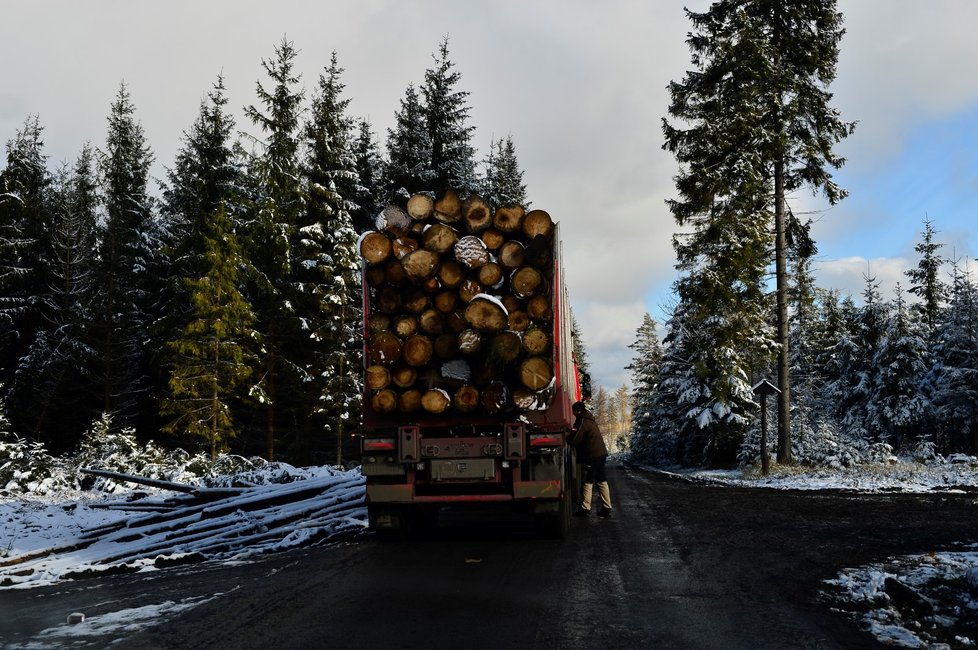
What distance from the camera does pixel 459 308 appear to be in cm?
834

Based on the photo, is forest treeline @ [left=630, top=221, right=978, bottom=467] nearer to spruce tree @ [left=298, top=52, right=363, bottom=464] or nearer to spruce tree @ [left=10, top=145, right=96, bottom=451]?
spruce tree @ [left=298, top=52, right=363, bottom=464]

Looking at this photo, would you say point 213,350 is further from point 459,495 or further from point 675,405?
point 675,405

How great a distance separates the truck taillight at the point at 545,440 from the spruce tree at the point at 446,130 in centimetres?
2389

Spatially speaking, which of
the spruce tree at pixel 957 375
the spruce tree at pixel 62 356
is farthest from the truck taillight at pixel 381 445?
the spruce tree at pixel 957 375

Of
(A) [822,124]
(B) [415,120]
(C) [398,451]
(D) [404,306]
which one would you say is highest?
(B) [415,120]

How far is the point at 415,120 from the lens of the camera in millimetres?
33094

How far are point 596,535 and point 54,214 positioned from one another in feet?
130

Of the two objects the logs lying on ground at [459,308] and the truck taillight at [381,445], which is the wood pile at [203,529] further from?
the logs lying on ground at [459,308]

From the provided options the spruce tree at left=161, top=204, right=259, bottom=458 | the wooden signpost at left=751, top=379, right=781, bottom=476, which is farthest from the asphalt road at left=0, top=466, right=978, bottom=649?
the spruce tree at left=161, top=204, right=259, bottom=458

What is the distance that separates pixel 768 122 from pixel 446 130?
14.9 meters

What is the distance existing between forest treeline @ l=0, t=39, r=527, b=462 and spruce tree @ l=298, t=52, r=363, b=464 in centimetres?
8

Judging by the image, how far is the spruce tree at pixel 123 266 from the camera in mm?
29625

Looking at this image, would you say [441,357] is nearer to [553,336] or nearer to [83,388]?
[553,336]

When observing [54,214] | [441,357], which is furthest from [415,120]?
[441,357]
